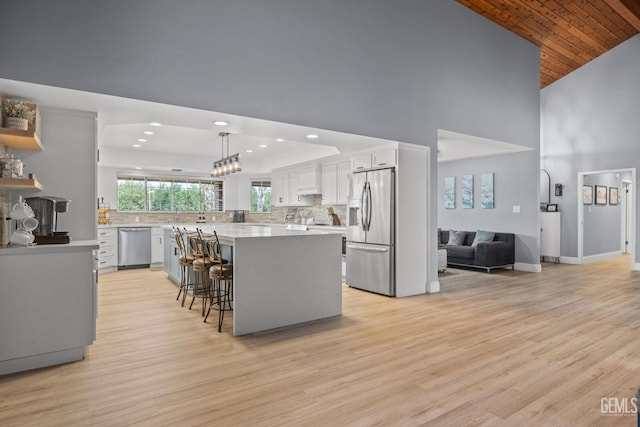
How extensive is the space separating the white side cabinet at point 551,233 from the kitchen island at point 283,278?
680 centimetres

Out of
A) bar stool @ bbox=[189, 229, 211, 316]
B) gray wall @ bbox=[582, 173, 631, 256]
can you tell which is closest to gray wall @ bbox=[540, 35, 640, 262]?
gray wall @ bbox=[582, 173, 631, 256]

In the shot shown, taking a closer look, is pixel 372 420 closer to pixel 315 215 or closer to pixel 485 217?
pixel 315 215

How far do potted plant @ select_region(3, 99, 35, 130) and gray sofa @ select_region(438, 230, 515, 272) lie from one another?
272 inches

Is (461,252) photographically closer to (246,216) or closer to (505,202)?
(505,202)

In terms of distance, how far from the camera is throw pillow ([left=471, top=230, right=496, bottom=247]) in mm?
7818

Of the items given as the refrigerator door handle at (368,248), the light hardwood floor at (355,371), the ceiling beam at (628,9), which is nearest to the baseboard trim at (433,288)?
the light hardwood floor at (355,371)

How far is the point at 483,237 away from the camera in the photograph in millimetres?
7930

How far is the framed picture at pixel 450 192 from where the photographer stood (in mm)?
9152

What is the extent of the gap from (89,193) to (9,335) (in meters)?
1.41

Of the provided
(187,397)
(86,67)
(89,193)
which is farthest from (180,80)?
(187,397)

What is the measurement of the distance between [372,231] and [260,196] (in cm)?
525

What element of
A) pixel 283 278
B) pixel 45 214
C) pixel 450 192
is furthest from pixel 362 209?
pixel 450 192

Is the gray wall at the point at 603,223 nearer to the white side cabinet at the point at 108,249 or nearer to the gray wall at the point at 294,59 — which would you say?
the gray wall at the point at 294,59

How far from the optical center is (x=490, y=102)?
656 centimetres
